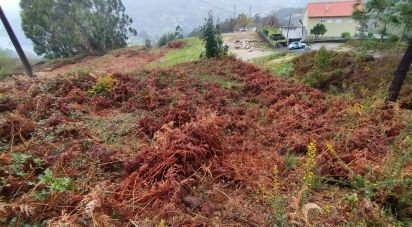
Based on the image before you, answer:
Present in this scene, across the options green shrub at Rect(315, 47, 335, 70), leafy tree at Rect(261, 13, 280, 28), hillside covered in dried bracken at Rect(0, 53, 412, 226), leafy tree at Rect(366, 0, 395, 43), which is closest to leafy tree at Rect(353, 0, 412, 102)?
leafy tree at Rect(366, 0, 395, 43)

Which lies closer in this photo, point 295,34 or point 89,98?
point 89,98

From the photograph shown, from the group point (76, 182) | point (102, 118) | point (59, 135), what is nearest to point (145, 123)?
point (102, 118)

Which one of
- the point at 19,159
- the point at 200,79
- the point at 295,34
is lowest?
the point at 295,34

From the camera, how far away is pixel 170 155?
11.6ft

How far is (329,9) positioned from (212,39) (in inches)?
1161

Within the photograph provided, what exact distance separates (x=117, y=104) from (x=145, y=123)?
179 centimetres

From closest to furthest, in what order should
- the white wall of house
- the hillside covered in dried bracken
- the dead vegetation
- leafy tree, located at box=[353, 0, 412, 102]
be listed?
1. the hillside covered in dried bracken
2. leafy tree, located at box=[353, 0, 412, 102]
3. the dead vegetation
4. the white wall of house

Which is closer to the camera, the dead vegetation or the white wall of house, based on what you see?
the dead vegetation

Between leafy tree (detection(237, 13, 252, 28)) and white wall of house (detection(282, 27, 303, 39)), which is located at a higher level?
leafy tree (detection(237, 13, 252, 28))

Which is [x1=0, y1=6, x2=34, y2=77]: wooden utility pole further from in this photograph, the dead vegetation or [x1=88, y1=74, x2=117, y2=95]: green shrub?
the dead vegetation

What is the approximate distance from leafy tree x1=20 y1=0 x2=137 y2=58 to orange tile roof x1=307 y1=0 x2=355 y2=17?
26.2 m

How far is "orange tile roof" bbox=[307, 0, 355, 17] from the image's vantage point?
33.0 meters

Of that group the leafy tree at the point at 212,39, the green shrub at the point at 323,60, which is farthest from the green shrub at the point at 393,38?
the leafy tree at the point at 212,39

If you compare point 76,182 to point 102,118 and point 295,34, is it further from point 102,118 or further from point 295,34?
point 295,34
